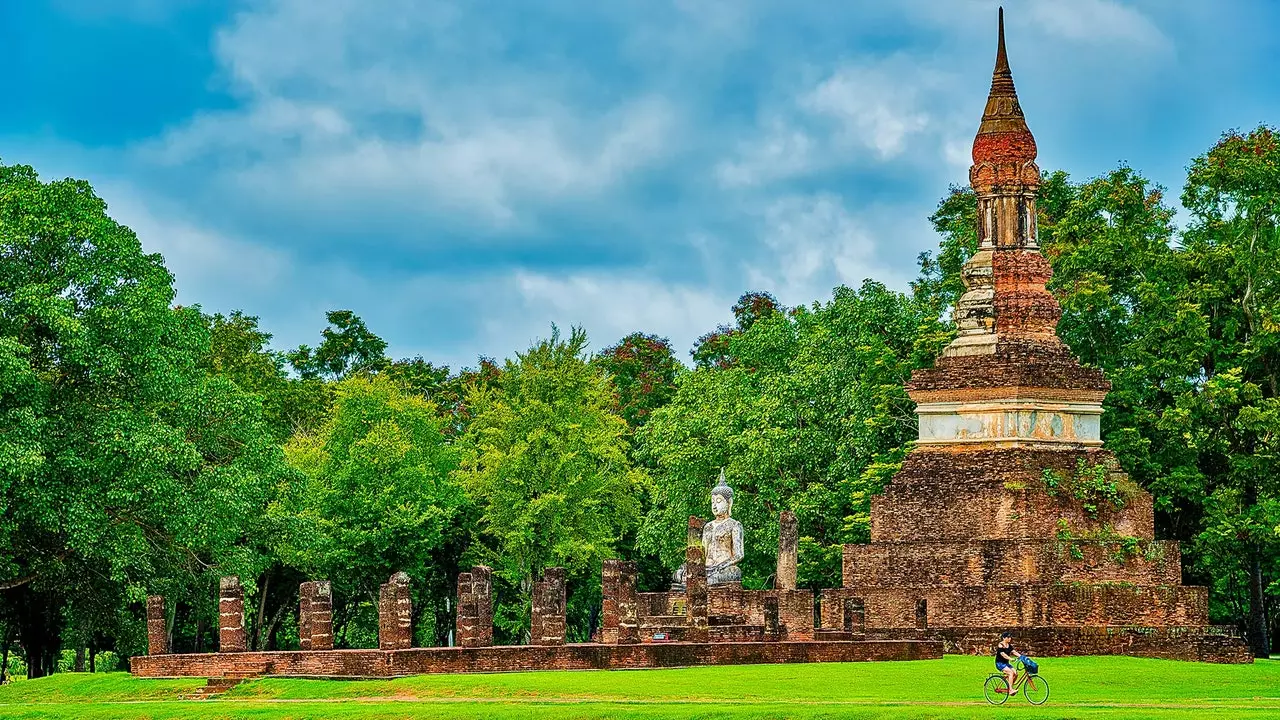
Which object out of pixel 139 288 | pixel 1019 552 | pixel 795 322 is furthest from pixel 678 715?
pixel 795 322

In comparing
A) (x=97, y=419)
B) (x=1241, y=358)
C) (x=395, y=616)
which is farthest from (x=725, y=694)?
(x=1241, y=358)

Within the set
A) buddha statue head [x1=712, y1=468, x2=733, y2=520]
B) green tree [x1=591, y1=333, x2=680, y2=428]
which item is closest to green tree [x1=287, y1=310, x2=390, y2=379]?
green tree [x1=591, y1=333, x2=680, y2=428]

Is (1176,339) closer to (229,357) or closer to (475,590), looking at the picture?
(475,590)

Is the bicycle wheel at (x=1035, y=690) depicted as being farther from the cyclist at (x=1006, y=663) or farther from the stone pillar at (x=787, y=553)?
the stone pillar at (x=787, y=553)

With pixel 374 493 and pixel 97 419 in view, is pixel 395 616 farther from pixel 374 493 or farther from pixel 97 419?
pixel 374 493

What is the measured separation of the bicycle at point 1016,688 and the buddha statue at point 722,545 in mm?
16756

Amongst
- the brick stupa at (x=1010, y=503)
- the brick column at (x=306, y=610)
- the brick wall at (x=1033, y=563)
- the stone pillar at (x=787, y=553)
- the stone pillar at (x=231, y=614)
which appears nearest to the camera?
the brick column at (x=306, y=610)

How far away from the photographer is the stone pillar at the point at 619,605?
131 feet

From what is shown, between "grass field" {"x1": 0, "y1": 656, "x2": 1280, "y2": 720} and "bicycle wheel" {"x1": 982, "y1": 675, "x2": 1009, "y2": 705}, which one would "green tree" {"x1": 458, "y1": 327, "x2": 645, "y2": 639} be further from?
"bicycle wheel" {"x1": 982, "y1": 675, "x2": 1009, "y2": 705}

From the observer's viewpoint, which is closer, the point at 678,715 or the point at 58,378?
the point at 678,715

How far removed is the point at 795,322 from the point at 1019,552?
23.3m

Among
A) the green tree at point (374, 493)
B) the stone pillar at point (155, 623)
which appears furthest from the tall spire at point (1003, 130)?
the green tree at point (374, 493)

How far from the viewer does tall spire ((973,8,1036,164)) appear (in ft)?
141

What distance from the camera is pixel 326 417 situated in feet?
Result: 226
